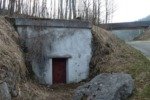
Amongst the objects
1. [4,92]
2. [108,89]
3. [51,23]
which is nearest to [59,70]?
[51,23]

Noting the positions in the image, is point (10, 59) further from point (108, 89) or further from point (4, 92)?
point (108, 89)

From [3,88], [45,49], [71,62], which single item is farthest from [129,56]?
[3,88]

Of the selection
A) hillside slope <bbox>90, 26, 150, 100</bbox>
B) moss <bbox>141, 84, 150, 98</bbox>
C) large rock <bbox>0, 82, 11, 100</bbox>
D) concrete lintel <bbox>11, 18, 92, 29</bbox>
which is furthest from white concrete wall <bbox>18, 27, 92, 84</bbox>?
moss <bbox>141, 84, 150, 98</bbox>

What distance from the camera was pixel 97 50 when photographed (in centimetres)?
1717

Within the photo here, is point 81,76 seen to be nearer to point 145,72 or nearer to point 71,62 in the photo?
point 71,62

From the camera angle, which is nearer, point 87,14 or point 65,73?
point 65,73

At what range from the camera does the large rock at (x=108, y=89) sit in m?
12.1

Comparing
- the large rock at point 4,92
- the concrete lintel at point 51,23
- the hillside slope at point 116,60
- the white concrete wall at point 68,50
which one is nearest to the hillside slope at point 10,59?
the large rock at point 4,92

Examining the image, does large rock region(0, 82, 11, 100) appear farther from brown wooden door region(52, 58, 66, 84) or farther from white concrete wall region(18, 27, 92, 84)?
brown wooden door region(52, 58, 66, 84)

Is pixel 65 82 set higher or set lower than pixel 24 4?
lower

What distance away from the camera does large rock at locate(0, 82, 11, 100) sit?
1122 cm

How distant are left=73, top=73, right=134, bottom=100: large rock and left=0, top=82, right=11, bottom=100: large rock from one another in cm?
253

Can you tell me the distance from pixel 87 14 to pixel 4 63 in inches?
689

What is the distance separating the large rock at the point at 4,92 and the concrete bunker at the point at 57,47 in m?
3.79
